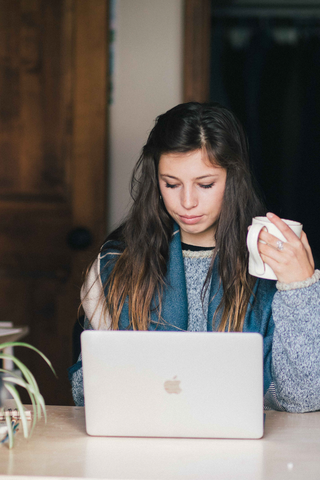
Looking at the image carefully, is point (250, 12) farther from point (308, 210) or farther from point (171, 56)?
point (308, 210)

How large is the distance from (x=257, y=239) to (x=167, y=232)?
1.43ft

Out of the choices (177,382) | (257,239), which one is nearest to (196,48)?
(257,239)

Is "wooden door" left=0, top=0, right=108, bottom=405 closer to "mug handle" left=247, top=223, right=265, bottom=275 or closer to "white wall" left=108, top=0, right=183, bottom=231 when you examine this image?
"white wall" left=108, top=0, right=183, bottom=231

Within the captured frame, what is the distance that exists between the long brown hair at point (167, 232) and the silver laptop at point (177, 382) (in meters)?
0.44

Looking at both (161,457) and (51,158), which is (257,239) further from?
(51,158)

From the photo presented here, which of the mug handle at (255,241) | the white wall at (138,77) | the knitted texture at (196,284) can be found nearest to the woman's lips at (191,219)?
the knitted texture at (196,284)

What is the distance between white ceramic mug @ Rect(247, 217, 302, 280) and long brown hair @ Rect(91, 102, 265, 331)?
0.24 metres

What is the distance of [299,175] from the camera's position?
9.39 feet

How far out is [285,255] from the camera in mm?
1087

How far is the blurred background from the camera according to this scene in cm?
216

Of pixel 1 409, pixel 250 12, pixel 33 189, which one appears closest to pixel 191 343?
pixel 1 409

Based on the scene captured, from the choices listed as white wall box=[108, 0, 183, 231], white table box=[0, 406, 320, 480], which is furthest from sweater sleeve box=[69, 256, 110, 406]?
white wall box=[108, 0, 183, 231]

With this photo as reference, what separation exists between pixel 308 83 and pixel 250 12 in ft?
1.56

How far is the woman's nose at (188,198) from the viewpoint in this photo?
129cm
